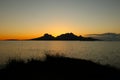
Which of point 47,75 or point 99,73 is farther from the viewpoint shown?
point 99,73

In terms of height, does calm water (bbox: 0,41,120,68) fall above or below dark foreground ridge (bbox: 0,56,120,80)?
below

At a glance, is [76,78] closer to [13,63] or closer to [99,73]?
[99,73]

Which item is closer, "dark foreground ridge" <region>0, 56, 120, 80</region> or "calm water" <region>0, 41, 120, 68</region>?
"dark foreground ridge" <region>0, 56, 120, 80</region>

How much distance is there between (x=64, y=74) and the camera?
12156mm

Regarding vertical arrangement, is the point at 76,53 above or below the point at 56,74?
below

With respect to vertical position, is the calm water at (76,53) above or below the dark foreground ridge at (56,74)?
below

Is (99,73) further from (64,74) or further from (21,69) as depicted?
(21,69)

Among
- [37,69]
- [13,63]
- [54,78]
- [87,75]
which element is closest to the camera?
[54,78]

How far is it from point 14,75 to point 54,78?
294 cm

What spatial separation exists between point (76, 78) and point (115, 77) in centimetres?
259

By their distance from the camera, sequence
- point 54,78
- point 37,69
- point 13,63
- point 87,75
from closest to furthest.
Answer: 1. point 54,78
2. point 87,75
3. point 37,69
4. point 13,63

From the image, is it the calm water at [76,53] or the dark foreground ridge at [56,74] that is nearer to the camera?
the dark foreground ridge at [56,74]

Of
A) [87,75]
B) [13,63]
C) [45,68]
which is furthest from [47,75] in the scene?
[13,63]

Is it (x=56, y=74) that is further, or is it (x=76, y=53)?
(x=76, y=53)
